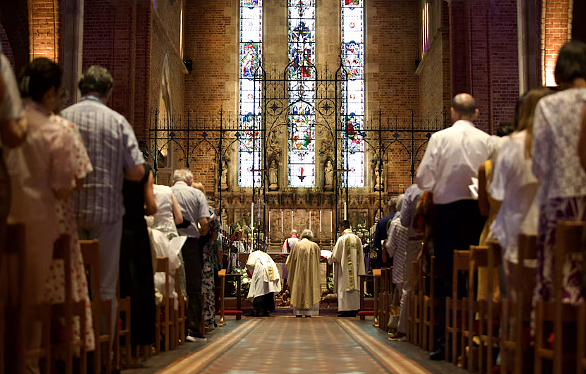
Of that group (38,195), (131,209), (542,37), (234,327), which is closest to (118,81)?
(234,327)

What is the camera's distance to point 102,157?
4320mm

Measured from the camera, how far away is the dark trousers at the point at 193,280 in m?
7.32

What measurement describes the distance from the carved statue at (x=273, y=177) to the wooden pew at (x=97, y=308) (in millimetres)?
16378

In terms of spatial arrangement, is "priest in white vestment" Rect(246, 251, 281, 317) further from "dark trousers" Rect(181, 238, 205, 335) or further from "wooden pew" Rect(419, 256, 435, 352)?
"wooden pew" Rect(419, 256, 435, 352)


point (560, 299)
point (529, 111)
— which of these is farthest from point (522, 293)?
point (529, 111)

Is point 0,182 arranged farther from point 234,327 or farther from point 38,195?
point 234,327

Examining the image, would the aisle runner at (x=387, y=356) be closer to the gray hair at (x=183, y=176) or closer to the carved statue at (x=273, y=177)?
the gray hair at (x=183, y=176)

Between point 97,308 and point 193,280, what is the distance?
10.9ft

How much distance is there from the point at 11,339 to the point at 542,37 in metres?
10.9

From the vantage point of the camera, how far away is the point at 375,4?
22.6 meters

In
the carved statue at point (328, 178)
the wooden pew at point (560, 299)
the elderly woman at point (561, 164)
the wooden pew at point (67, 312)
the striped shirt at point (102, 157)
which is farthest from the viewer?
the carved statue at point (328, 178)

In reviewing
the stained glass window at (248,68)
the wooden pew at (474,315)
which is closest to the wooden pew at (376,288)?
the wooden pew at (474,315)

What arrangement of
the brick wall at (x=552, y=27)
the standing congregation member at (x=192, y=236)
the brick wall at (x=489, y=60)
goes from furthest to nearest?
1. the brick wall at (x=489, y=60)
2. the brick wall at (x=552, y=27)
3. the standing congregation member at (x=192, y=236)

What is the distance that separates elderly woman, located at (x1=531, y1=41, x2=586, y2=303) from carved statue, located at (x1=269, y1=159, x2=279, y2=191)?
1728 cm
